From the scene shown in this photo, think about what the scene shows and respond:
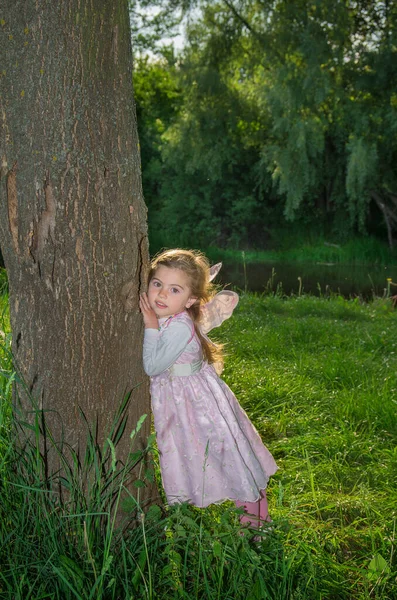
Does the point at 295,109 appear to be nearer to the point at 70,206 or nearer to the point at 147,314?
the point at 147,314

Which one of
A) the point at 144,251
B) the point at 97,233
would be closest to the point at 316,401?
the point at 144,251

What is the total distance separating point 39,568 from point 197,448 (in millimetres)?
700

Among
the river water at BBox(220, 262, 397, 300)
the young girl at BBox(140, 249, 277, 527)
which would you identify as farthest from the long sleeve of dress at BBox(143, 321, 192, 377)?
the river water at BBox(220, 262, 397, 300)

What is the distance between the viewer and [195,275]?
2.26m

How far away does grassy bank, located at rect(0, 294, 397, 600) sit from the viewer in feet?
5.42

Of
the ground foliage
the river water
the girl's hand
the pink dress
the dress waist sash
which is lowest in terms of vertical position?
the river water

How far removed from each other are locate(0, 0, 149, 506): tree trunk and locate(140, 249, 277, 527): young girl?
0.78ft

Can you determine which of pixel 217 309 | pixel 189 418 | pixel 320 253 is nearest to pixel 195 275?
pixel 217 309

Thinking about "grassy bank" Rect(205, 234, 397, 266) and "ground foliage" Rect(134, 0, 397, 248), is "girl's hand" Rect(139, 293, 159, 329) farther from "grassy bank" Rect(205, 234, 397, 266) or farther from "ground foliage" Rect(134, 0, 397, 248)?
"grassy bank" Rect(205, 234, 397, 266)

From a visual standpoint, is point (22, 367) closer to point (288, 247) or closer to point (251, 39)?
point (251, 39)

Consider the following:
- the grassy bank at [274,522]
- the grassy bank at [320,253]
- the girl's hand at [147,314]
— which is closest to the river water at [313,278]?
the grassy bank at [320,253]

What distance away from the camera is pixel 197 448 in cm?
212

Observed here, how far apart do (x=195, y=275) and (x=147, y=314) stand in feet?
1.12

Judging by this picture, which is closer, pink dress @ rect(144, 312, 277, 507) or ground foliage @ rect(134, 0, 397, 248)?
pink dress @ rect(144, 312, 277, 507)
